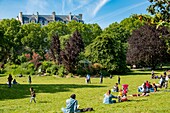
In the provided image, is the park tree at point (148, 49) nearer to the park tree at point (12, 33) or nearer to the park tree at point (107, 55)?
the park tree at point (107, 55)

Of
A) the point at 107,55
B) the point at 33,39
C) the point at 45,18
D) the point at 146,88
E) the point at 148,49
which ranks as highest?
the point at 45,18

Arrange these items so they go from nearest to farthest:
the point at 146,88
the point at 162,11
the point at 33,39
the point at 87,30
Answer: the point at 162,11, the point at 146,88, the point at 33,39, the point at 87,30

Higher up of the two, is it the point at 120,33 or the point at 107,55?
the point at 120,33

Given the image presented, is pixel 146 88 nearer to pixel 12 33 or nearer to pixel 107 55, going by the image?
pixel 107 55

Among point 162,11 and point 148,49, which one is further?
point 148,49

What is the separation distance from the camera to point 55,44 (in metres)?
68.4

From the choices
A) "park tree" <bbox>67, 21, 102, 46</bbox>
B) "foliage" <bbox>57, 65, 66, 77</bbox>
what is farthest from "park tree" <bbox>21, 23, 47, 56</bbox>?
"foliage" <bbox>57, 65, 66, 77</bbox>

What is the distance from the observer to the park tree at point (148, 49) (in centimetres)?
6550

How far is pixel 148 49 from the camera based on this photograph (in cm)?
6575

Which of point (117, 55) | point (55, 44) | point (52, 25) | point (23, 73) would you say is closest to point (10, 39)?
point (52, 25)

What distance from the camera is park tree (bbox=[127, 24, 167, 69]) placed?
215ft

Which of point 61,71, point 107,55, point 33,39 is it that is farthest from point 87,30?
point 61,71

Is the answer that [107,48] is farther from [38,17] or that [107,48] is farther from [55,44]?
[38,17]

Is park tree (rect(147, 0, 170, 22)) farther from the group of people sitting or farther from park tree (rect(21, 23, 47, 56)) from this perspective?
park tree (rect(21, 23, 47, 56))
